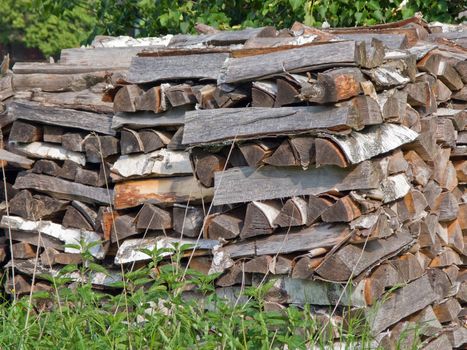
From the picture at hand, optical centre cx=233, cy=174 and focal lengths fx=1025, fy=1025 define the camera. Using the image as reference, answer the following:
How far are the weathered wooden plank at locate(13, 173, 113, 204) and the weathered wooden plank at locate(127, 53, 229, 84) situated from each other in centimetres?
71

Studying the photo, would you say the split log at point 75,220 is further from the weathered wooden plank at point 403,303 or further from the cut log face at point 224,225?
the weathered wooden plank at point 403,303

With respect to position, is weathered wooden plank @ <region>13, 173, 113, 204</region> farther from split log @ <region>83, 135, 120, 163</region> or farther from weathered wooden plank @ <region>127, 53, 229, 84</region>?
weathered wooden plank @ <region>127, 53, 229, 84</region>

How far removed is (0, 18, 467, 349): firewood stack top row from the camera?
15.7ft

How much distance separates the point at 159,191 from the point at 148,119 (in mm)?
390

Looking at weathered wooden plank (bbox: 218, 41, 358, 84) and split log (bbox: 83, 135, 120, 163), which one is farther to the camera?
split log (bbox: 83, 135, 120, 163)

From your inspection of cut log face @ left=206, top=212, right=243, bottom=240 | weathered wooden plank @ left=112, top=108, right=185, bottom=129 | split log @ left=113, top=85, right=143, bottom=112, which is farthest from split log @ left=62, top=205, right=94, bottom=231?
cut log face @ left=206, top=212, right=243, bottom=240

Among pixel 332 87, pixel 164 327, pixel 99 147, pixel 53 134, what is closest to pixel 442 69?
pixel 332 87

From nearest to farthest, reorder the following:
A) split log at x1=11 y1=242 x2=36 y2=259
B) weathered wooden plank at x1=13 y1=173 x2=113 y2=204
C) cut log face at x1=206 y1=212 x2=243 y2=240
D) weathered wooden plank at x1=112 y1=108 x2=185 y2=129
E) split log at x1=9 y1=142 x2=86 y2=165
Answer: cut log face at x1=206 y1=212 x2=243 y2=240, weathered wooden plank at x1=112 y1=108 x2=185 y2=129, weathered wooden plank at x1=13 y1=173 x2=113 y2=204, split log at x1=9 y1=142 x2=86 y2=165, split log at x1=11 y1=242 x2=36 y2=259

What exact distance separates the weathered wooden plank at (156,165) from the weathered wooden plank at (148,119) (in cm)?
16

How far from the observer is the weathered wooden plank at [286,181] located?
476 centimetres

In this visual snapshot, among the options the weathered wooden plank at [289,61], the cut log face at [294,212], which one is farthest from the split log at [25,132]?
the cut log face at [294,212]

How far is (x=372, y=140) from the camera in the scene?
16.1ft

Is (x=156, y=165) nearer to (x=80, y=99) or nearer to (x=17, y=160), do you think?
(x=80, y=99)

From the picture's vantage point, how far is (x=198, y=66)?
212 inches
